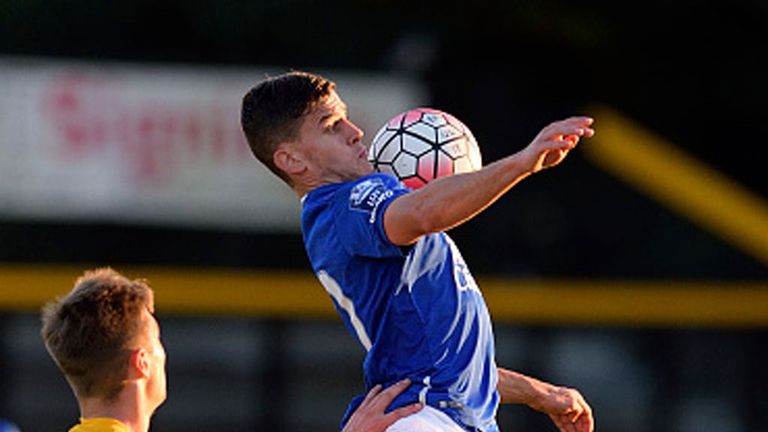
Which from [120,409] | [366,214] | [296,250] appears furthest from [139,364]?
[296,250]

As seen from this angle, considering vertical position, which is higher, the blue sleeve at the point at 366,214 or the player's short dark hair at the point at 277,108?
the player's short dark hair at the point at 277,108

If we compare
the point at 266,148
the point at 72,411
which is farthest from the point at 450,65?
the point at 266,148

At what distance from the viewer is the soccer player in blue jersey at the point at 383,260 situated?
5.13 m

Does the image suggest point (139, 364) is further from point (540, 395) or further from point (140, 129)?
point (140, 129)

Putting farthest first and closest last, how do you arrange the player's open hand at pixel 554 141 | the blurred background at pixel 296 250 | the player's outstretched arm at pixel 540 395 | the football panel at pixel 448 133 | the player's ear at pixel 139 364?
the blurred background at pixel 296 250, the football panel at pixel 448 133, the player's outstretched arm at pixel 540 395, the player's ear at pixel 139 364, the player's open hand at pixel 554 141

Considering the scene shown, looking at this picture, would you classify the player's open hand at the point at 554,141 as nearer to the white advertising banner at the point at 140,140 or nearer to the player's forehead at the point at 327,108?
the player's forehead at the point at 327,108

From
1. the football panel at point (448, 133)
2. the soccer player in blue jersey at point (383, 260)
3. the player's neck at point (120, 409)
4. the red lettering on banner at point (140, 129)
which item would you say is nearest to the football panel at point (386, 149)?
the football panel at point (448, 133)

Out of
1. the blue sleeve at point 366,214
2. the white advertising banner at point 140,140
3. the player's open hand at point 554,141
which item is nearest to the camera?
the player's open hand at point 554,141

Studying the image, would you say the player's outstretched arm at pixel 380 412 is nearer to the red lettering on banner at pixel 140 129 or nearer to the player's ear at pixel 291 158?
the player's ear at pixel 291 158

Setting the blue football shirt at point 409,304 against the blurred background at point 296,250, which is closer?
the blue football shirt at point 409,304

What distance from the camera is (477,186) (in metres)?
4.81

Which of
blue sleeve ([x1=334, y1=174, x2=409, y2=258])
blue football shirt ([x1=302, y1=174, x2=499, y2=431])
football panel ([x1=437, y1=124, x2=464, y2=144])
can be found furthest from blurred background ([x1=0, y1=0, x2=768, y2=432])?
blue sleeve ([x1=334, y1=174, x2=409, y2=258])

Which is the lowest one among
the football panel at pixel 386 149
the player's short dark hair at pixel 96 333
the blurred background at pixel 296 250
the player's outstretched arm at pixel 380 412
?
the blurred background at pixel 296 250

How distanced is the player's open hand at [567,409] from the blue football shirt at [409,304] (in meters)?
0.46
